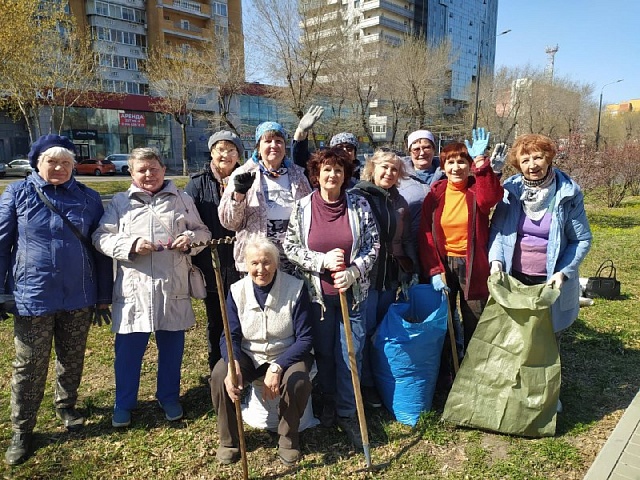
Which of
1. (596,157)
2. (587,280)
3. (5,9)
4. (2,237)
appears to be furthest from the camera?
(596,157)

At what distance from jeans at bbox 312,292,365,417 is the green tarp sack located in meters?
0.72

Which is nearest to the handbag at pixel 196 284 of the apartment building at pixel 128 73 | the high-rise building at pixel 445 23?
the apartment building at pixel 128 73

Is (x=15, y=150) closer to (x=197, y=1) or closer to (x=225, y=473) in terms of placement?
(x=197, y=1)

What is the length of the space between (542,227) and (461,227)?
526 mm

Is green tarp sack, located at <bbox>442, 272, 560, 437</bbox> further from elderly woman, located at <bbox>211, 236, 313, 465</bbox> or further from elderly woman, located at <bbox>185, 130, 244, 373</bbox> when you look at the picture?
elderly woman, located at <bbox>185, 130, 244, 373</bbox>

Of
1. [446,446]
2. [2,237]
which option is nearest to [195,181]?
[2,237]

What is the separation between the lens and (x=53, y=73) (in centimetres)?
1642

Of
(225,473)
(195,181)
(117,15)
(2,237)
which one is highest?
(117,15)

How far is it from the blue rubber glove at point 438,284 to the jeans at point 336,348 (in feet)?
1.99

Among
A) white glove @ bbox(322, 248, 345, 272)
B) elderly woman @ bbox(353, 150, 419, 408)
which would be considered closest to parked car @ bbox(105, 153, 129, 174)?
elderly woman @ bbox(353, 150, 419, 408)

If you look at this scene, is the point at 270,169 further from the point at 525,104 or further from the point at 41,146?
the point at 525,104

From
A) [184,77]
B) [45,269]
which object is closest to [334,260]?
[45,269]

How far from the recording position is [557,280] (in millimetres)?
3035

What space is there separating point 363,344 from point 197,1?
48463mm
